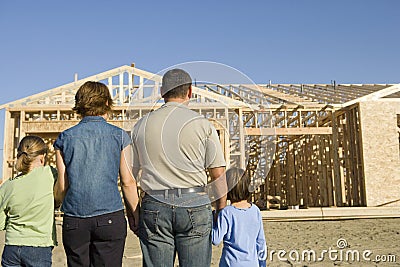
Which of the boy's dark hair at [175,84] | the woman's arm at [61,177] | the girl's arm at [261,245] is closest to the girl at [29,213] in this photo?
the woman's arm at [61,177]

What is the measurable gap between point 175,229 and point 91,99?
0.84 m

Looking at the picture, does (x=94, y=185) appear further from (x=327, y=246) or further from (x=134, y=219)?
(x=327, y=246)

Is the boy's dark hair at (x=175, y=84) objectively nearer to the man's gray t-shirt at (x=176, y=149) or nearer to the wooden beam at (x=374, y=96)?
the man's gray t-shirt at (x=176, y=149)

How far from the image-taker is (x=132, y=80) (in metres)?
13.9

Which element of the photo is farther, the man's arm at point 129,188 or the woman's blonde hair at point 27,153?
the woman's blonde hair at point 27,153

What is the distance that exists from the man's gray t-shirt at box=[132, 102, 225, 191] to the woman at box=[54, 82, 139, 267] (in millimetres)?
192

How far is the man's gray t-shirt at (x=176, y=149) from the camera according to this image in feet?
7.53

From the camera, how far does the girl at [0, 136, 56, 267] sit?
8.64 feet

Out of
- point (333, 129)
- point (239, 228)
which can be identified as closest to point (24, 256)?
point (239, 228)

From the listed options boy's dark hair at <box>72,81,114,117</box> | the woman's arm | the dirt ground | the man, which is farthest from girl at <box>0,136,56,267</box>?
the dirt ground

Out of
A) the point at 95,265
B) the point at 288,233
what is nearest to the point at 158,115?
the point at 95,265

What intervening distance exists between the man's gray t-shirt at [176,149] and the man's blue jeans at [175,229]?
8 centimetres

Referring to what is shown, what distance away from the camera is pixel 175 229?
2.35m

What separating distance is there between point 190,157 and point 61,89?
480 inches
